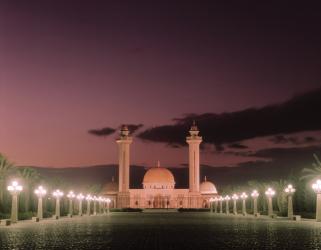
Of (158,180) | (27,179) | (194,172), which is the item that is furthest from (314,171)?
(158,180)

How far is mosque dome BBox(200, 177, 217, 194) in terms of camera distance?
146000 millimetres

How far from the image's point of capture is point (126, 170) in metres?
132

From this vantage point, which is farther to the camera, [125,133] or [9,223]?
[125,133]

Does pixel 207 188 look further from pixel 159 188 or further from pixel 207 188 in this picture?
pixel 159 188

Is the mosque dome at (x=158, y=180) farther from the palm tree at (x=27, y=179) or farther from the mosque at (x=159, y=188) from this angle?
the palm tree at (x=27, y=179)

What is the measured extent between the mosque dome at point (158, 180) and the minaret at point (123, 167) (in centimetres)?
1226

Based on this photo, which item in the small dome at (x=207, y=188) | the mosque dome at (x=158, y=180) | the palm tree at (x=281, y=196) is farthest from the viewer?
the small dome at (x=207, y=188)

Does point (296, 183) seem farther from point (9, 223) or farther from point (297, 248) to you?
point (297, 248)

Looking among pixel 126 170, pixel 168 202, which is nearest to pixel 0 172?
pixel 126 170

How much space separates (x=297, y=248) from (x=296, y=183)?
47891 mm

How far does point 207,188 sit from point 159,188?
40.5 ft

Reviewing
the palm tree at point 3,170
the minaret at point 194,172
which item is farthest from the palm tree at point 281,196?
the minaret at point 194,172

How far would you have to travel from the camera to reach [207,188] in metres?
147

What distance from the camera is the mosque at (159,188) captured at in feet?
436
